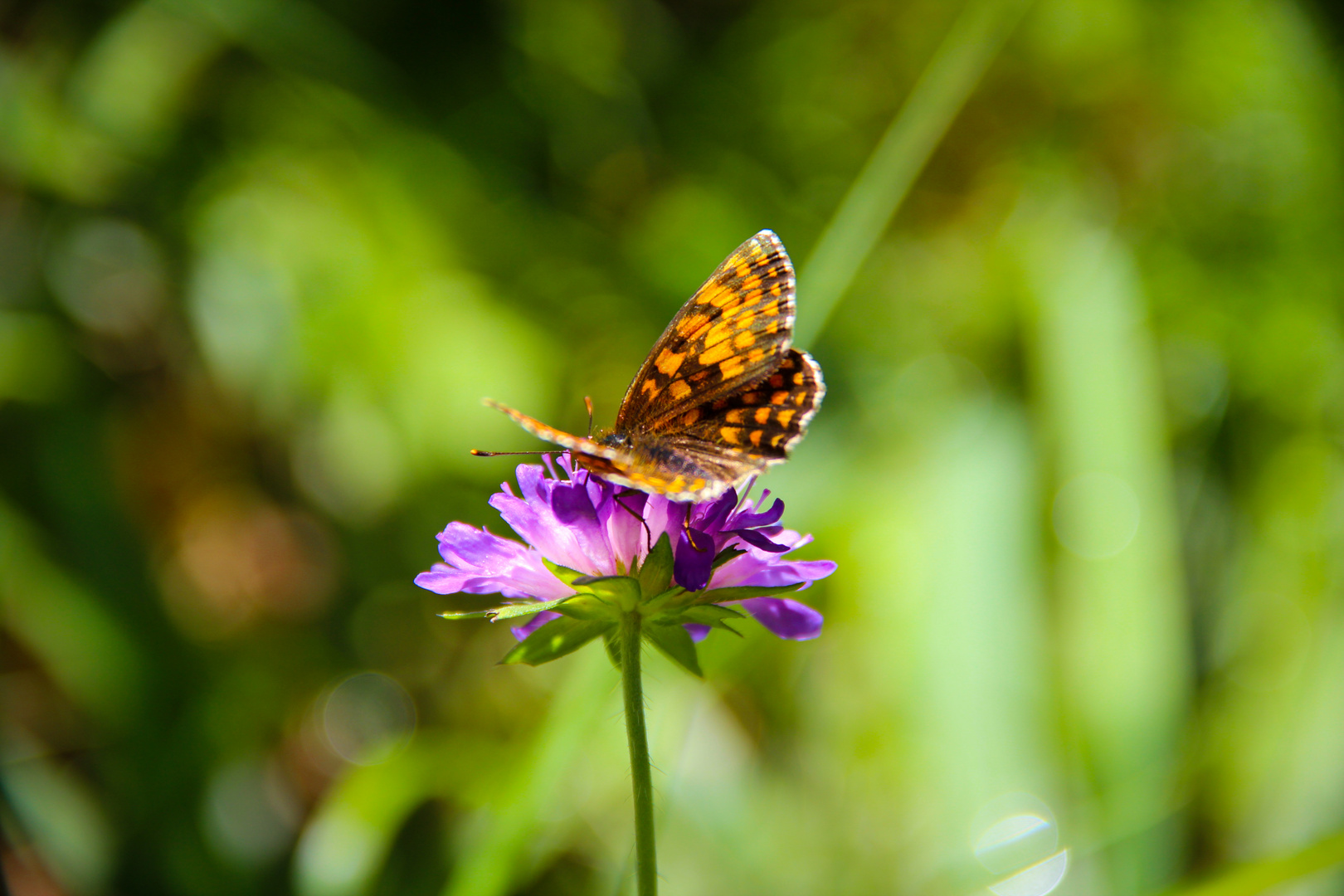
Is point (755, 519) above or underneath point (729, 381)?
underneath

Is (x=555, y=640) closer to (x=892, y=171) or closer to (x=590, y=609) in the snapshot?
(x=590, y=609)

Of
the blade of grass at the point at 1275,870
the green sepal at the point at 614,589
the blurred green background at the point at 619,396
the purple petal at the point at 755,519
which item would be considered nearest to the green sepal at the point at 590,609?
the green sepal at the point at 614,589

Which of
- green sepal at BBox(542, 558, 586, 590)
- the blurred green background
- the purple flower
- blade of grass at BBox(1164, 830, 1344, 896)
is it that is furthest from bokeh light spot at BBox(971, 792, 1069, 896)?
green sepal at BBox(542, 558, 586, 590)

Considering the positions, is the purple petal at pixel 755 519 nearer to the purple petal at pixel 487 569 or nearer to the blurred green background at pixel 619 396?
the purple petal at pixel 487 569

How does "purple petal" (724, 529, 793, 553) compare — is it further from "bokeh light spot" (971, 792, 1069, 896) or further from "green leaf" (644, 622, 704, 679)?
"bokeh light spot" (971, 792, 1069, 896)

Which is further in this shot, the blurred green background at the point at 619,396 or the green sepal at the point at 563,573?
the blurred green background at the point at 619,396

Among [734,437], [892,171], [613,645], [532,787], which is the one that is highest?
[892,171]

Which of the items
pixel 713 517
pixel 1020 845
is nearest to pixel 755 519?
pixel 713 517
